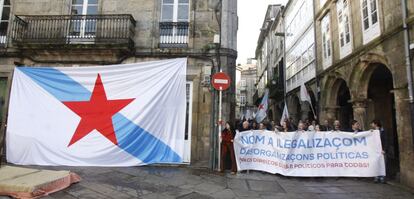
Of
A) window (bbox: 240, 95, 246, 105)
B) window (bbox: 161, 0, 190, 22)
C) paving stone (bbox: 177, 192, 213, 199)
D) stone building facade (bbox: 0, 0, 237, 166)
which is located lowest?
paving stone (bbox: 177, 192, 213, 199)

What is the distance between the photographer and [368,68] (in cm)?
1059

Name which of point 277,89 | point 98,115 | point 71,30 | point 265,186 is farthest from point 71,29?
point 277,89

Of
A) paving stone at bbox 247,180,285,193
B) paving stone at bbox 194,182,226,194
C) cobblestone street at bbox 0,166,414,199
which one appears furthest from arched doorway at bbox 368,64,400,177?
paving stone at bbox 194,182,226,194

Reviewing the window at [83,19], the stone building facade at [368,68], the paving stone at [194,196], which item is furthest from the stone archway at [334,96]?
the window at [83,19]

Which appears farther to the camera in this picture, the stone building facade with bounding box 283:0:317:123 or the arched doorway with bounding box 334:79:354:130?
the stone building facade with bounding box 283:0:317:123

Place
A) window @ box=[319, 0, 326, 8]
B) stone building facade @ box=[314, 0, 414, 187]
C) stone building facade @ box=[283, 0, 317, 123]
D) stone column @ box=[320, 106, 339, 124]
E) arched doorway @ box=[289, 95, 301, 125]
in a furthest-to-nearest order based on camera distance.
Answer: arched doorway @ box=[289, 95, 301, 125] → stone building facade @ box=[283, 0, 317, 123] → window @ box=[319, 0, 326, 8] → stone column @ box=[320, 106, 339, 124] → stone building facade @ box=[314, 0, 414, 187]

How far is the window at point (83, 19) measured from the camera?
33.6 ft

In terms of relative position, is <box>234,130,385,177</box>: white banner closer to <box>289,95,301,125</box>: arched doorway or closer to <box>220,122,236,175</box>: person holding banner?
<box>220,122,236,175</box>: person holding banner

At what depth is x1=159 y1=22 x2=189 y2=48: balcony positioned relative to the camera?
10117 mm

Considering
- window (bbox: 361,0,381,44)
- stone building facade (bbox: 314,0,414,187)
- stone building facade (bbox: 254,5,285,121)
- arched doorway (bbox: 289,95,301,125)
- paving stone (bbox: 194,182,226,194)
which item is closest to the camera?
paving stone (bbox: 194,182,226,194)

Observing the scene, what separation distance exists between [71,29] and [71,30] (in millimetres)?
35

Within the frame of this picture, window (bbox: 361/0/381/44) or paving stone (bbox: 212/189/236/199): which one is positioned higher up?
window (bbox: 361/0/381/44)

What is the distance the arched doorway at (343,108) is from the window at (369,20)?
150 inches

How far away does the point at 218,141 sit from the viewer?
8.88 meters
